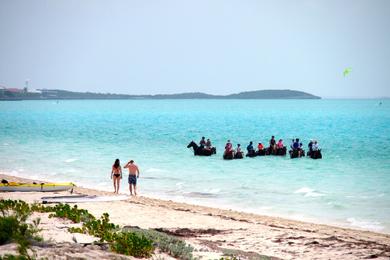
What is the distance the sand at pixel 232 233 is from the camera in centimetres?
1178

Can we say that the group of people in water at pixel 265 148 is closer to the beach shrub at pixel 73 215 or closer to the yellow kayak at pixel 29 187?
the yellow kayak at pixel 29 187

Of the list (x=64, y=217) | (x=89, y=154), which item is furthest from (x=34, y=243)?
(x=89, y=154)

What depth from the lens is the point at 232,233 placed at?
47.8ft

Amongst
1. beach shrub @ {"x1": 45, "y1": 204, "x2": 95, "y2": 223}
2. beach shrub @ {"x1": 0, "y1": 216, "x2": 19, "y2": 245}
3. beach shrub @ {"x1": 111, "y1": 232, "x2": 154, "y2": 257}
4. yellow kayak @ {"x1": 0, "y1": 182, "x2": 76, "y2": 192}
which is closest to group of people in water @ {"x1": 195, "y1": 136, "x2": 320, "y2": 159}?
yellow kayak @ {"x1": 0, "y1": 182, "x2": 76, "y2": 192}

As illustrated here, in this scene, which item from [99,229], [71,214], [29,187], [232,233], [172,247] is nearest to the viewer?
[172,247]

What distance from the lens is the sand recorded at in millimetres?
11781

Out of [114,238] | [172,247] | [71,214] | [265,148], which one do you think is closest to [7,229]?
[114,238]

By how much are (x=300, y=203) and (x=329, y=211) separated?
1.71 metres

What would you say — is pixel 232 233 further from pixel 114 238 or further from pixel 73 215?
pixel 114 238

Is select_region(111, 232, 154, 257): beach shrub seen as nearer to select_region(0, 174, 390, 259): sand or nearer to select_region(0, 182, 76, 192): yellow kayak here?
select_region(0, 174, 390, 259): sand

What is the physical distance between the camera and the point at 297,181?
2681 centimetres

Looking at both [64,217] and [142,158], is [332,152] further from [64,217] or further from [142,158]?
[64,217]

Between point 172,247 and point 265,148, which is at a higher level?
point 172,247

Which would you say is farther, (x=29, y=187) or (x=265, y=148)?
(x=265, y=148)
